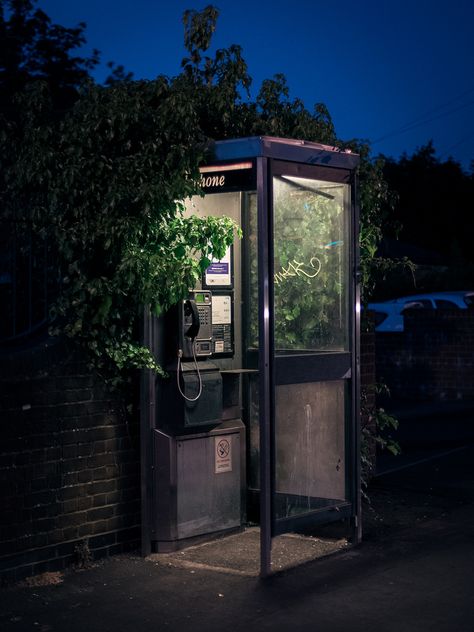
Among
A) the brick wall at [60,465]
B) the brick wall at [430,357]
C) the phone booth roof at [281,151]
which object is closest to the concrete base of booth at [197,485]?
the brick wall at [60,465]

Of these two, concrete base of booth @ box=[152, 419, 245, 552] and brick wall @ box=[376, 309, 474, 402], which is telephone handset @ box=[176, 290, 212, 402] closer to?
concrete base of booth @ box=[152, 419, 245, 552]

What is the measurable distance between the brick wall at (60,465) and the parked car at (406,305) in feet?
40.5

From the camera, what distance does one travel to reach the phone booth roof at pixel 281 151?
22.6 feet

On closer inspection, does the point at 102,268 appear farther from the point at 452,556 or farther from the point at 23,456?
the point at 452,556

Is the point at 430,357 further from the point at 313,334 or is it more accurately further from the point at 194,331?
the point at 194,331

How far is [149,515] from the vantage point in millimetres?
7359

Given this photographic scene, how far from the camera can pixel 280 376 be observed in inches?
279

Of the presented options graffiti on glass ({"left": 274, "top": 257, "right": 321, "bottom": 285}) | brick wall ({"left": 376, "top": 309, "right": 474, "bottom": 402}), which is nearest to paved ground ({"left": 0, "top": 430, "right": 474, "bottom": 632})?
graffiti on glass ({"left": 274, "top": 257, "right": 321, "bottom": 285})

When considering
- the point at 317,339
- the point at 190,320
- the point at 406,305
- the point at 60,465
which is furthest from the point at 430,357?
the point at 60,465

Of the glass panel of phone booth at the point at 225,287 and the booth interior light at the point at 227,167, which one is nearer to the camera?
the booth interior light at the point at 227,167

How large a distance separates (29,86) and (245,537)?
3.81 m

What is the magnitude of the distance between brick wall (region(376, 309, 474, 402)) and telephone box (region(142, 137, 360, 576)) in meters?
10.6

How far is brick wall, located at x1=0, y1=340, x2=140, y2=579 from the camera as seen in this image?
A: 6586 mm

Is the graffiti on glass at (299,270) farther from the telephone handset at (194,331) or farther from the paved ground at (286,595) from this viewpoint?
the paved ground at (286,595)
